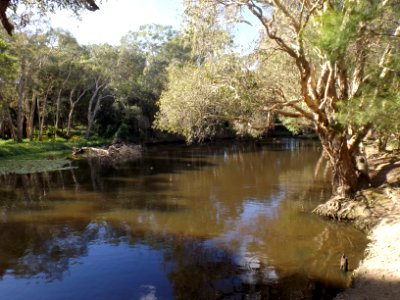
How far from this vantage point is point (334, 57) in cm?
1034

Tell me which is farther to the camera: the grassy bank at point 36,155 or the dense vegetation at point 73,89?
the dense vegetation at point 73,89

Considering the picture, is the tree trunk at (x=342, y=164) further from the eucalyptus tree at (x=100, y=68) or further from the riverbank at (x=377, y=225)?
the eucalyptus tree at (x=100, y=68)

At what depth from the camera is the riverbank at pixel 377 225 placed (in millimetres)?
10541

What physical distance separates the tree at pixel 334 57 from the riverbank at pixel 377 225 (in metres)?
1.16

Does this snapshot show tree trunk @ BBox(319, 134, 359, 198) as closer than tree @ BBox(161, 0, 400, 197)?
No

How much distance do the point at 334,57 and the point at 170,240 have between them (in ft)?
29.2

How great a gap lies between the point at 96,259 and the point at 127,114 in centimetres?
4374

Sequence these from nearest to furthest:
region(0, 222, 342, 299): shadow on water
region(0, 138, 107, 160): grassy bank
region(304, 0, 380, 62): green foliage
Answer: region(304, 0, 380, 62): green foliage → region(0, 222, 342, 299): shadow on water → region(0, 138, 107, 160): grassy bank

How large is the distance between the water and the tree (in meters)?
3.53

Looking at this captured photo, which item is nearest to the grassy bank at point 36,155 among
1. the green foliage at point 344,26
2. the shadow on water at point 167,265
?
the shadow on water at point 167,265

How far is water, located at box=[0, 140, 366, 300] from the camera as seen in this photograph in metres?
11.6

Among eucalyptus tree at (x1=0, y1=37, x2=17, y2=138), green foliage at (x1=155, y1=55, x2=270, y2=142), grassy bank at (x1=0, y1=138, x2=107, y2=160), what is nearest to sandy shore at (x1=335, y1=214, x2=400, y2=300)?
green foliage at (x1=155, y1=55, x2=270, y2=142)

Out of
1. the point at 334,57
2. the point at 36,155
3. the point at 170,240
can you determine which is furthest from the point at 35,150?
the point at 334,57

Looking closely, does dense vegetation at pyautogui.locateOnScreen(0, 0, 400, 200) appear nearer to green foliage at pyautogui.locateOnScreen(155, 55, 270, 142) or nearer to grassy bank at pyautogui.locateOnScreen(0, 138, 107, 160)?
green foliage at pyautogui.locateOnScreen(155, 55, 270, 142)
